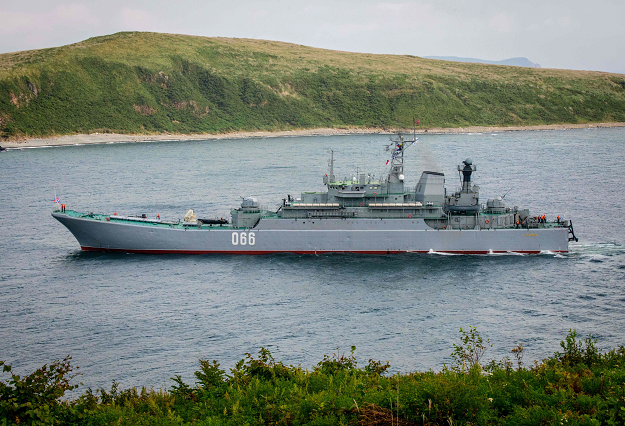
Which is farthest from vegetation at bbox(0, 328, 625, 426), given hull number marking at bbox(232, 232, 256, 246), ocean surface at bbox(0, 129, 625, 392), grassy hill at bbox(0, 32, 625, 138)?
grassy hill at bbox(0, 32, 625, 138)

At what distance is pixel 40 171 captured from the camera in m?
103

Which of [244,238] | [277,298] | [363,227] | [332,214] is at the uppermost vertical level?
[332,214]

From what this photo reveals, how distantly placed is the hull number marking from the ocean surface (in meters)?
1.37

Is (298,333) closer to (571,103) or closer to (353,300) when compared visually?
(353,300)

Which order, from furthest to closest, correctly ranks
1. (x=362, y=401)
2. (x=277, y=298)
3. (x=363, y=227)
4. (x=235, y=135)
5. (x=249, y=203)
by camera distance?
(x=235, y=135)
(x=249, y=203)
(x=363, y=227)
(x=277, y=298)
(x=362, y=401)

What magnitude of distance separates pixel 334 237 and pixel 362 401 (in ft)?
107

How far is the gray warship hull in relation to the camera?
4778 cm

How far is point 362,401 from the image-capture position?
16.2 meters

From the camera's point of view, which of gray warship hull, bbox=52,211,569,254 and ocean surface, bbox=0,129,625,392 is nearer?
ocean surface, bbox=0,129,625,392

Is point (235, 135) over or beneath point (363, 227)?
over

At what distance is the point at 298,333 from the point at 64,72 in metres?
161

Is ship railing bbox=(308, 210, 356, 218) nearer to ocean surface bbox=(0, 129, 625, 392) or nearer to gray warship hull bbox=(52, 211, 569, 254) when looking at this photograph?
gray warship hull bbox=(52, 211, 569, 254)

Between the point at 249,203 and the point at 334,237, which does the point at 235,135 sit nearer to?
the point at 249,203

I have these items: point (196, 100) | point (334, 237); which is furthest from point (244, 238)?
point (196, 100)
